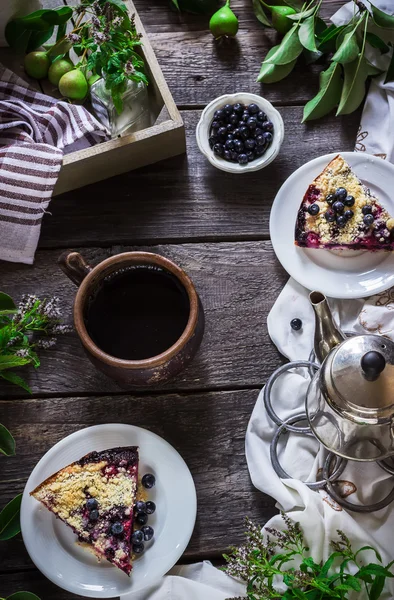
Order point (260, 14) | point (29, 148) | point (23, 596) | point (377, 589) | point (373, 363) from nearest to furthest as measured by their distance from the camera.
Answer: point (373, 363)
point (377, 589)
point (23, 596)
point (29, 148)
point (260, 14)

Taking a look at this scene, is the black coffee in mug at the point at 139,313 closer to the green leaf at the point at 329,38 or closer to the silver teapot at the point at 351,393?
the silver teapot at the point at 351,393

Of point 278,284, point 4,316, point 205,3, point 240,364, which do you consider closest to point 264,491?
point 240,364

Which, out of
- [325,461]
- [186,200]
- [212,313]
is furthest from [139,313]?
[325,461]

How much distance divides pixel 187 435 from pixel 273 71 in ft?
2.18

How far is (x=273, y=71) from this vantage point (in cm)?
140

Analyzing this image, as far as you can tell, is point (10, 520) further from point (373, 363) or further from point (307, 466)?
point (373, 363)

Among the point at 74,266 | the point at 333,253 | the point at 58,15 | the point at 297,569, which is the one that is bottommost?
the point at 297,569

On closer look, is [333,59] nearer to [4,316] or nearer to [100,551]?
[4,316]

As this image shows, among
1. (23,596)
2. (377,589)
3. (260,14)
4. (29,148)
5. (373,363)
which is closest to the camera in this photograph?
(373,363)

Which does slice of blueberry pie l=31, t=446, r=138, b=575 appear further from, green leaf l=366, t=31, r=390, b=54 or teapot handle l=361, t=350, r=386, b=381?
green leaf l=366, t=31, r=390, b=54

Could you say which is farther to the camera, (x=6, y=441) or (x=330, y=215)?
(x=330, y=215)

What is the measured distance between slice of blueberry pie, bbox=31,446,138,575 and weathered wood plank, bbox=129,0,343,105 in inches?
26.0

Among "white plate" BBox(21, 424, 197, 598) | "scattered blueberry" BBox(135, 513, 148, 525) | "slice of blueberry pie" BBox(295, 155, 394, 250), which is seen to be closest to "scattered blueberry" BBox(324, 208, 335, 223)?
"slice of blueberry pie" BBox(295, 155, 394, 250)

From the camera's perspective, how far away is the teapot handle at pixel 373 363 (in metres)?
0.96
